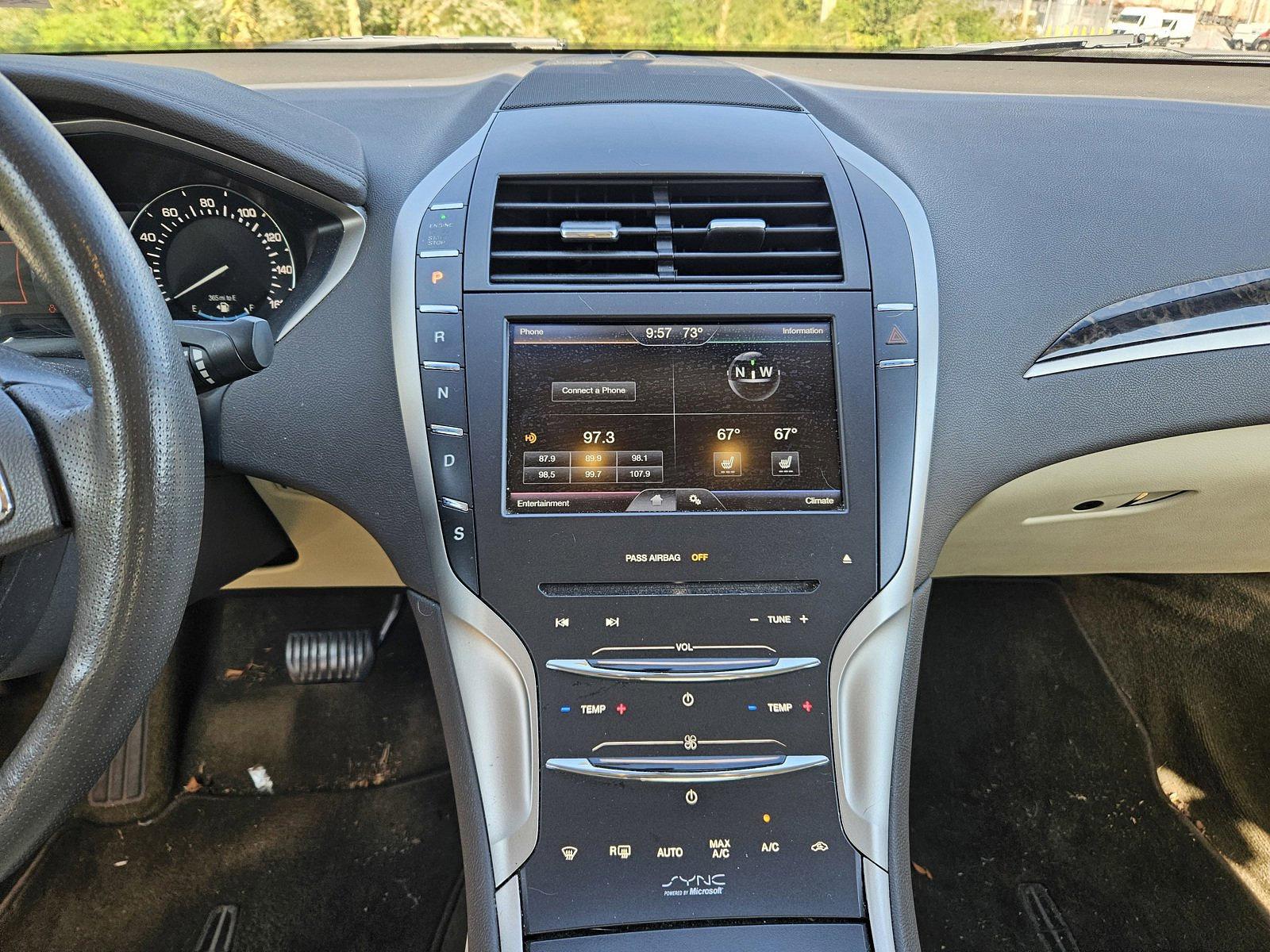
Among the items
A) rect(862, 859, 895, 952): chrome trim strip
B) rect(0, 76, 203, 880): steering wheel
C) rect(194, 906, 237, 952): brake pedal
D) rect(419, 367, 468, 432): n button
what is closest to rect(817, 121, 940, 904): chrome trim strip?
rect(862, 859, 895, 952): chrome trim strip

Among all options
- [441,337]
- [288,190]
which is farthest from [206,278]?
[441,337]

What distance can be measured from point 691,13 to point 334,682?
1500 millimetres

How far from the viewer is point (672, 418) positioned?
1193 mm

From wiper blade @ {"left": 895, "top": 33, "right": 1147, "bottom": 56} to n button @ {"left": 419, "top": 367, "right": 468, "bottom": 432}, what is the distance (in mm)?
1098

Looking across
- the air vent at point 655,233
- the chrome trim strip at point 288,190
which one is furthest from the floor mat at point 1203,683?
the chrome trim strip at point 288,190

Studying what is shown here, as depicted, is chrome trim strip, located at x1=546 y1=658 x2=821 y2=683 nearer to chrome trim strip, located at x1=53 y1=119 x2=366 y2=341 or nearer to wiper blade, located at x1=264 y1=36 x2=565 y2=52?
chrome trim strip, located at x1=53 y1=119 x2=366 y2=341

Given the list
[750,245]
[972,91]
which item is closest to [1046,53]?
[972,91]

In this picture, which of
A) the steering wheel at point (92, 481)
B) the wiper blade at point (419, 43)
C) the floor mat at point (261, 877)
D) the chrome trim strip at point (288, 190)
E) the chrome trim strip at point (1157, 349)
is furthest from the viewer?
the floor mat at point (261, 877)

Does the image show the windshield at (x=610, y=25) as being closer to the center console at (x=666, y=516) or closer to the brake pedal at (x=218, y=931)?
the center console at (x=666, y=516)

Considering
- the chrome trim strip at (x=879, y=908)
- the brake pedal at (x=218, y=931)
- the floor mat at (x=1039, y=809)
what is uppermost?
the chrome trim strip at (x=879, y=908)

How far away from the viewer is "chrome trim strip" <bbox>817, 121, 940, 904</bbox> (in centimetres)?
121

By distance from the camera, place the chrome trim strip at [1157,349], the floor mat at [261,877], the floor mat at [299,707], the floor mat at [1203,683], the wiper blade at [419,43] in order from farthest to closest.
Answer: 1. the floor mat at [299,707]
2. the floor mat at [1203,683]
3. the floor mat at [261,877]
4. the wiper blade at [419,43]
5. the chrome trim strip at [1157,349]

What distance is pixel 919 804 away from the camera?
76.4 inches

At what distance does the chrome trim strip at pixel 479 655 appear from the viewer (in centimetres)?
120
